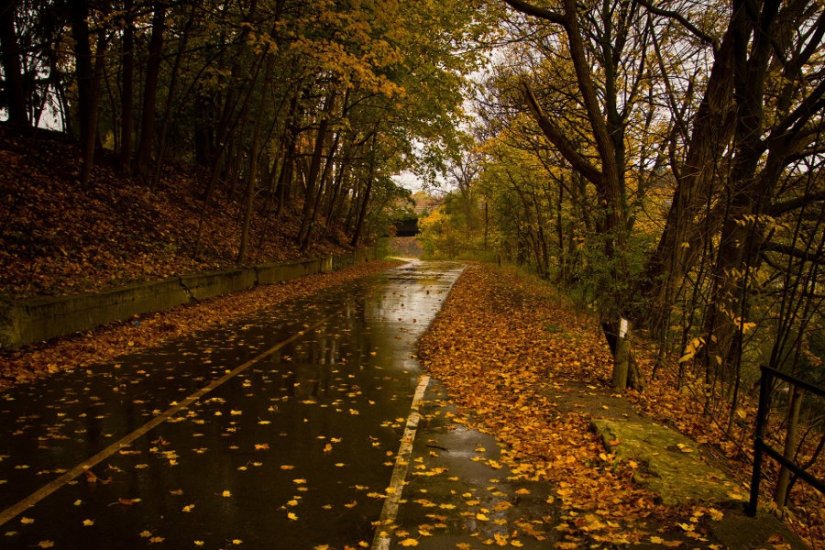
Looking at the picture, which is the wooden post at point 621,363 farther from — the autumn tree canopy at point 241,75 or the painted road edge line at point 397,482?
the autumn tree canopy at point 241,75

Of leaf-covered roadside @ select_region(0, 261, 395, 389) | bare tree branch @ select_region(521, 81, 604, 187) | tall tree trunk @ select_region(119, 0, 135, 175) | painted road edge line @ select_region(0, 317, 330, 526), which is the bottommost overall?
painted road edge line @ select_region(0, 317, 330, 526)

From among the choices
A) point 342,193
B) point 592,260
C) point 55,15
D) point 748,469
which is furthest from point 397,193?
point 748,469

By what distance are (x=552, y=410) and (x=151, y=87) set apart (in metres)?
17.2

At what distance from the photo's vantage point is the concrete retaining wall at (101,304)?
30.0 feet

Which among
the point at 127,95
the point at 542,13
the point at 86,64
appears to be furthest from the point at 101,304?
the point at 542,13

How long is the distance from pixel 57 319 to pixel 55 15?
33.3 feet

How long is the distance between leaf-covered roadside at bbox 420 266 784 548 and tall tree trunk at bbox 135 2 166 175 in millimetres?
11929

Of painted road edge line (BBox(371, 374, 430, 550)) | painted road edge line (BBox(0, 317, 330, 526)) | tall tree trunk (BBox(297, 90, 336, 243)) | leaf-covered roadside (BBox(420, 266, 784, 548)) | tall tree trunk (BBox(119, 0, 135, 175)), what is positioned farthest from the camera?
tall tree trunk (BBox(297, 90, 336, 243))

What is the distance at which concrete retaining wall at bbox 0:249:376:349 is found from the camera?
30.0 feet

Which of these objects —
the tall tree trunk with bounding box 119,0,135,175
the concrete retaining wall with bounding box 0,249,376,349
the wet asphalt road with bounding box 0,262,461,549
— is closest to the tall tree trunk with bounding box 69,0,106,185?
the tall tree trunk with bounding box 119,0,135,175

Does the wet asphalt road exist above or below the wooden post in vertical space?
below

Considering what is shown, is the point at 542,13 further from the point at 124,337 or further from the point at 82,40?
the point at 82,40

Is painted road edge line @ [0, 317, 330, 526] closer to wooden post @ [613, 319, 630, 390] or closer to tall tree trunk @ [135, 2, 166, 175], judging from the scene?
wooden post @ [613, 319, 630, 390]

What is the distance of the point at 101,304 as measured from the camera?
1108 centimetres
